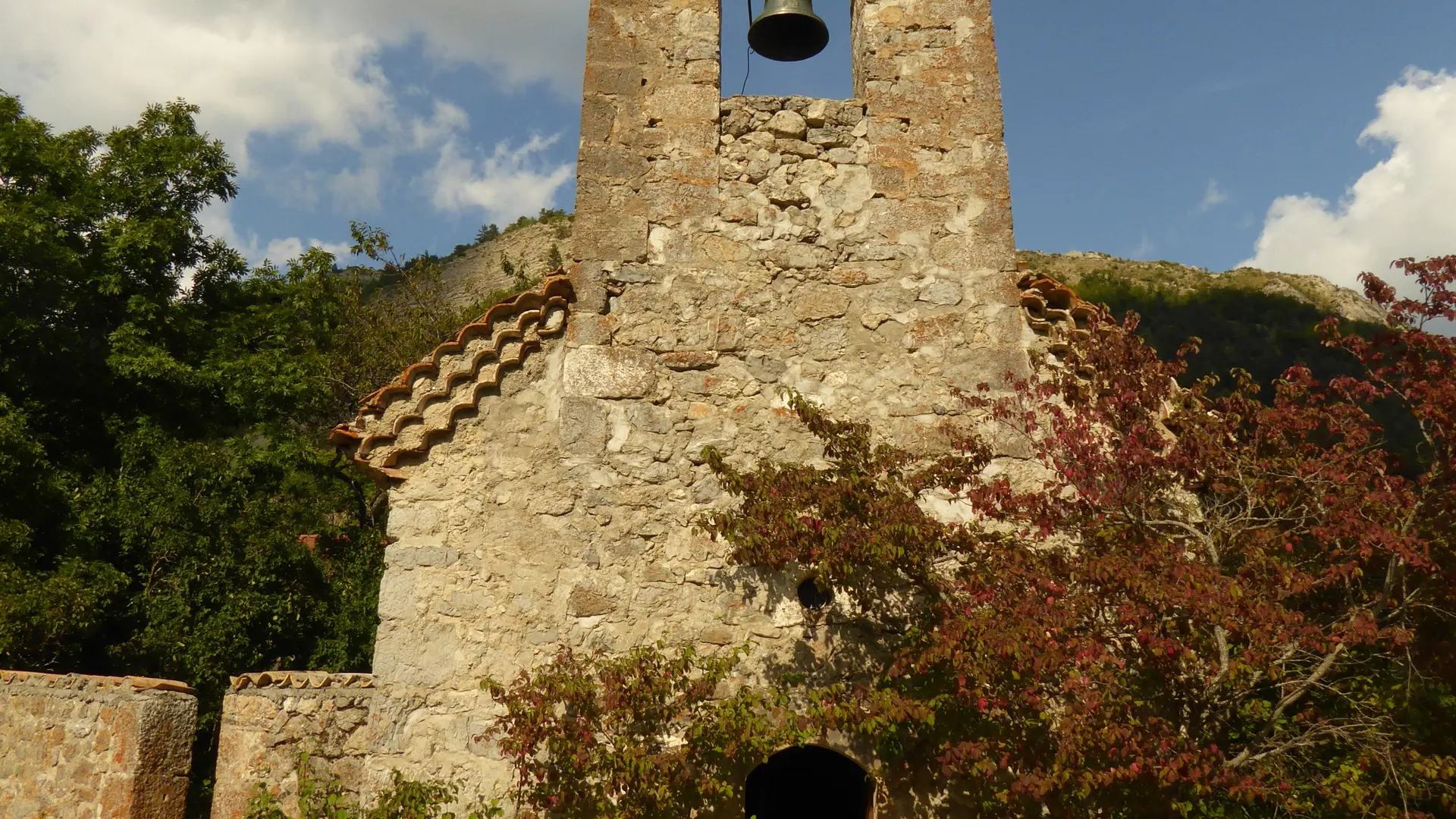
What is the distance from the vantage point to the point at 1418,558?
4.13 metres

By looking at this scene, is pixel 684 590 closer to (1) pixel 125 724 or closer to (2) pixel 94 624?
(1) pixel 125 724

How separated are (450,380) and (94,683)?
276 cm

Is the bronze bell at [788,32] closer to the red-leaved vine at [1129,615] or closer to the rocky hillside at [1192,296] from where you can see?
the red-leaved vine at [1129,615]

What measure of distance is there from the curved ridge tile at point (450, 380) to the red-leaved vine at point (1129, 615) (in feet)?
4.67

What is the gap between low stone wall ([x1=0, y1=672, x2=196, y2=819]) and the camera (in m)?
5.30

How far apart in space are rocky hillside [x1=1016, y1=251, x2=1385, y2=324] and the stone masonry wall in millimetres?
26192

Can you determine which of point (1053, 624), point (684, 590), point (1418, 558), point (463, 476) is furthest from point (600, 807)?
point (1418, 558)

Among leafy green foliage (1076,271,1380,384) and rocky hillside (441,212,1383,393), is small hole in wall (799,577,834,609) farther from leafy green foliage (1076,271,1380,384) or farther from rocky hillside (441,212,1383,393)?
leafy green foliage (1076,271,1380,384)

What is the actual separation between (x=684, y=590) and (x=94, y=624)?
27.6 ft

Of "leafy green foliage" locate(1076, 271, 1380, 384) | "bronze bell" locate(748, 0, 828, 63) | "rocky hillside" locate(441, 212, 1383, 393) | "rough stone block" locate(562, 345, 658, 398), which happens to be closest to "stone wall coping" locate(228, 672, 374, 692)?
"rough stone block" locate(562, 345, 658, 398)

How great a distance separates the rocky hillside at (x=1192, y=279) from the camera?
31.8 m

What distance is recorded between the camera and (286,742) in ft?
16.7

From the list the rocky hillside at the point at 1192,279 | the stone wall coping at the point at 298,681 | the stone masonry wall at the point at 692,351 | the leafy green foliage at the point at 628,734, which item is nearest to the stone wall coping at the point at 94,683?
the stone wall coping at the point at 298,681

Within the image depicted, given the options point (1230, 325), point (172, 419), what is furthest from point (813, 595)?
point (1230, 325)
